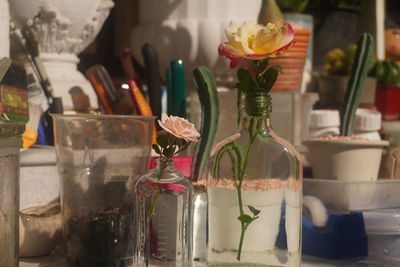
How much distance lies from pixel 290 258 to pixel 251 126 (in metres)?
0.13

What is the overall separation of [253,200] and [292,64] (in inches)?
17.2

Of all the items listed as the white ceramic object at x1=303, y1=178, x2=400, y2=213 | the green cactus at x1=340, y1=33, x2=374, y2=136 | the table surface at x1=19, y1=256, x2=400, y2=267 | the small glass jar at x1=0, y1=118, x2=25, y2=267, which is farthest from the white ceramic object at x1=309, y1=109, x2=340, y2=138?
the small glass jar at x1=0, y1=118, x2=25, y2=267

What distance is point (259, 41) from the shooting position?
1.76 ft

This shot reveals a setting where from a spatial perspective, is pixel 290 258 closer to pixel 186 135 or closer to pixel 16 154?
pixel 186 135

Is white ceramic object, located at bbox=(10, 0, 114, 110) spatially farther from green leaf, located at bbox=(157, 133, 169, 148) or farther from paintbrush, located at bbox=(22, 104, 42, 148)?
green leaf, located at bbox=(157, 133, 169, 148)

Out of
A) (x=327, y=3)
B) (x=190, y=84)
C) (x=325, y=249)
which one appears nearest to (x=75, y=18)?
(x=190, y=84)

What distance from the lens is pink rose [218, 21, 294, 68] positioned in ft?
1.76

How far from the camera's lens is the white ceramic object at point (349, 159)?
2.60 ft

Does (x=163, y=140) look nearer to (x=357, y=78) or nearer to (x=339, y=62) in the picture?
(x=357, y=78)

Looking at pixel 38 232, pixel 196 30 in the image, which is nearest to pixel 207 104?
pixel 38 232

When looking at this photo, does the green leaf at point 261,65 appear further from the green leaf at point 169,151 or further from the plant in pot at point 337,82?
the plant in pot at point 337,82

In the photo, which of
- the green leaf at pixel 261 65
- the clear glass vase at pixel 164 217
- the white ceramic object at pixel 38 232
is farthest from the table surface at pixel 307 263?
the green leaf at pixel 261 65

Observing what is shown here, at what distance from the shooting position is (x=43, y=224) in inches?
26.0

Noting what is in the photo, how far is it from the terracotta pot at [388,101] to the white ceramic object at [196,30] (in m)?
0.42
